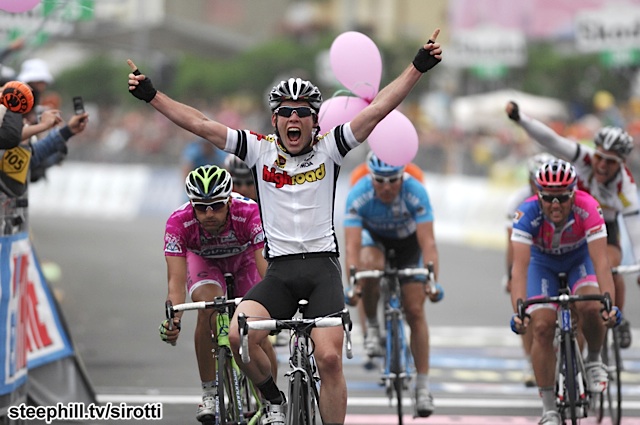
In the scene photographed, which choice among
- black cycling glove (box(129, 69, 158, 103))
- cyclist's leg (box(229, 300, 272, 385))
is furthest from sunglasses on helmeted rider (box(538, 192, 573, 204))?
black cycling glove (box(129, 69, 158, 103))

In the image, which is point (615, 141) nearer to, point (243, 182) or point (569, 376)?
point (569, 376)

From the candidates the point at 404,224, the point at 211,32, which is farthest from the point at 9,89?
the point at 211,32

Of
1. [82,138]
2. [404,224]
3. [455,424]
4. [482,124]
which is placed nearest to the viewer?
[455,424]

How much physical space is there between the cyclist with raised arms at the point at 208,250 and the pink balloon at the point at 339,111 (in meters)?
0.82

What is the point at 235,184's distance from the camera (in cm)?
1109

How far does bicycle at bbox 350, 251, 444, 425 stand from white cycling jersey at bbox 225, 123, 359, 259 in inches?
101

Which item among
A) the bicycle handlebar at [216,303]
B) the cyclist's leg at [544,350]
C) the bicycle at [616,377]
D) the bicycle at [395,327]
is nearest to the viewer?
the bicycle handlebar at [216,303]

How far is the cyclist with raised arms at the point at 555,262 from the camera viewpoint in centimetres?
920

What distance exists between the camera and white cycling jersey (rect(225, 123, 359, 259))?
315 inches

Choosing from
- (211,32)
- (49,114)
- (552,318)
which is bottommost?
(552,318)

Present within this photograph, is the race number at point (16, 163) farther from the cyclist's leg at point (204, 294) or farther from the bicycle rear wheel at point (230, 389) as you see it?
the bicycle rear wheel at point (230, 389)

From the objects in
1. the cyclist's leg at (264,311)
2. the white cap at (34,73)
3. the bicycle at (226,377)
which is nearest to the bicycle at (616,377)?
the bicycle at (226,377)

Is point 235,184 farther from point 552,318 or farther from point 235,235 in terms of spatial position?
point 552,318

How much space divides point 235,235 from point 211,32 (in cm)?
5915
